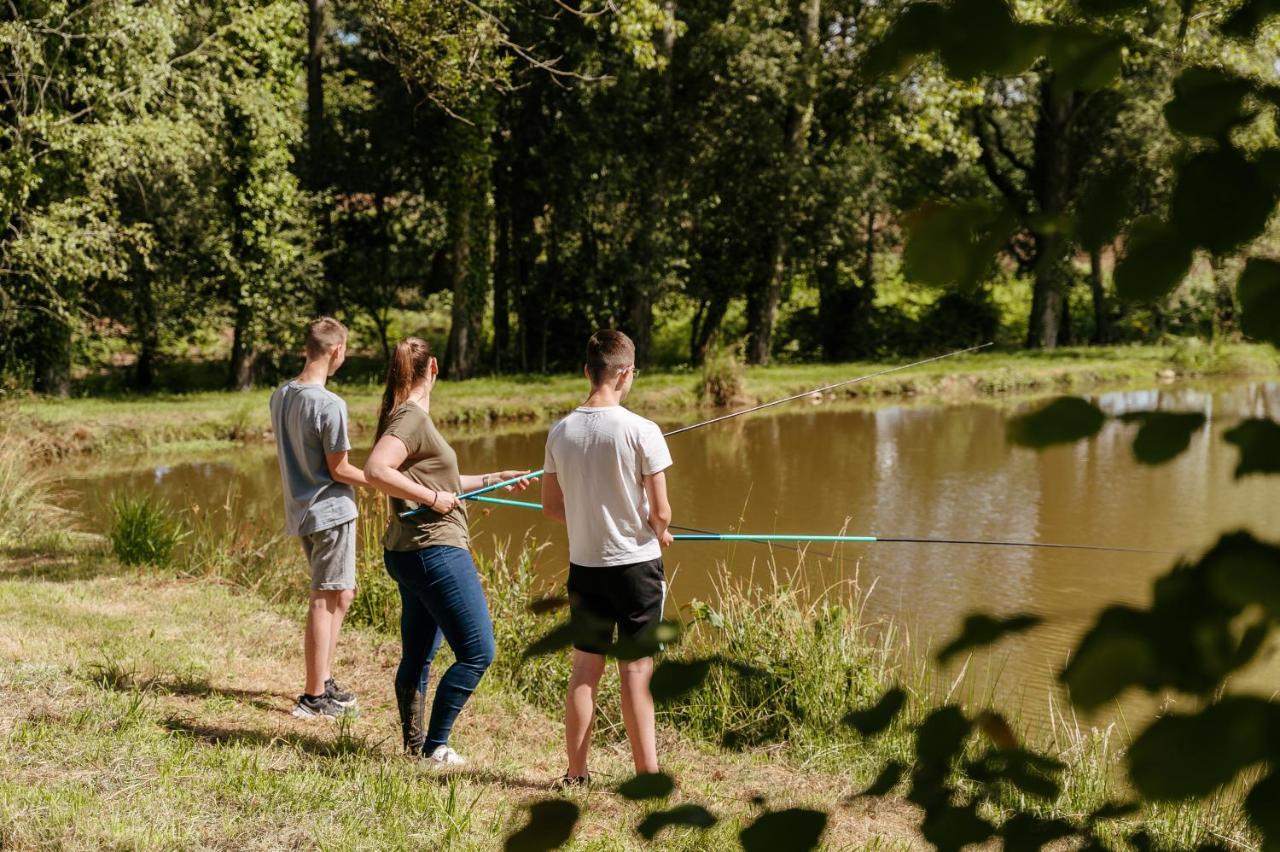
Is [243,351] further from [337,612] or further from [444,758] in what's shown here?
[444,758]

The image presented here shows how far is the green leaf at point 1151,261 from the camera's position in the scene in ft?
3.23

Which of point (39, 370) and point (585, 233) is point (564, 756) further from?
point (585, 233)

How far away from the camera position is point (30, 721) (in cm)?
443

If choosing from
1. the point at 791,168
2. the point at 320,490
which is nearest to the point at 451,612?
the point at 320,490

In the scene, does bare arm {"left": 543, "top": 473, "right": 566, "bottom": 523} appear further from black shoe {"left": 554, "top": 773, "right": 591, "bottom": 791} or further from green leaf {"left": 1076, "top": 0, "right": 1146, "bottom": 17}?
green leaf {"left": 1076, "top": 0, "right": 1146, "bottom": 17}

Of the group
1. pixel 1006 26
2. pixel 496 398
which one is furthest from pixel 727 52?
pixel 1006 26

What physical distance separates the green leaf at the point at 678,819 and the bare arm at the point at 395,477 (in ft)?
10.9

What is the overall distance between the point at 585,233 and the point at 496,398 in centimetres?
684

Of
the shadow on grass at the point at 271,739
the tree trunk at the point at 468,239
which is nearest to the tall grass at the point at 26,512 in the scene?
the shadow on grass at the point at 271,739

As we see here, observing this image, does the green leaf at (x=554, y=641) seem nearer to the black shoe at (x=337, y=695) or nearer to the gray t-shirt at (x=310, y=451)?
the gray t-shirt at (x=310, y=451)

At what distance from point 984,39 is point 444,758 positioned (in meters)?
4.02

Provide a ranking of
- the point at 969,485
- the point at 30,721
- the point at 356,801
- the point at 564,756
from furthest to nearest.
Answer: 1. the point at 969,485
2. the point at 564,756
3. the point at 30,721
4. the point at 356,801

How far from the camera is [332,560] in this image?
16.8 ft

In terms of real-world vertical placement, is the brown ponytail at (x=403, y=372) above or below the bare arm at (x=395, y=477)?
above
